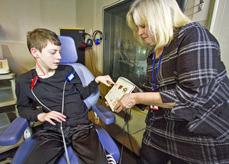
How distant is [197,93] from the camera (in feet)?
1.74

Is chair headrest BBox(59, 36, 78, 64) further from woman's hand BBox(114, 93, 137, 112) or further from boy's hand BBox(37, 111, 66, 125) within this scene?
woman's hand BBox(114, 93, 137, 112)

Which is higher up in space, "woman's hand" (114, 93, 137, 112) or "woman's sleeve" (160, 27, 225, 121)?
"woman's sleeve" (160, 27, 225, 121)

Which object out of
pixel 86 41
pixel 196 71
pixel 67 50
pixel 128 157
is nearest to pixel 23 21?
pixel 86 41

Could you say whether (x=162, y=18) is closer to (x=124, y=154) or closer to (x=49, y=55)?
(x=49, y=55)

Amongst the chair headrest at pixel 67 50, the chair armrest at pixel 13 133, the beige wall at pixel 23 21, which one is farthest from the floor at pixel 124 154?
the chair headrest at pixel 67 50

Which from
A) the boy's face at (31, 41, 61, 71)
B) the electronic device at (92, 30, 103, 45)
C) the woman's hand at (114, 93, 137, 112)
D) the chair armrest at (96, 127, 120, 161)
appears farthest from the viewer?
the electronic device at (92, 30, 103, 45)

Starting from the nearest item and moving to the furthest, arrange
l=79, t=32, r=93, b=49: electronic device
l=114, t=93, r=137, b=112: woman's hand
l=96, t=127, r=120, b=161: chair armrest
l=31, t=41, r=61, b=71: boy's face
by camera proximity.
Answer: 1. l=114, t=93, r=137, b=112: woman's hand
2. l=96, t=127, r=120, b=161: chair armrest
3. l=31, t=41, r=61, b=71: boy's face
4. l=79, t=32, r=93, b=49: electronic device

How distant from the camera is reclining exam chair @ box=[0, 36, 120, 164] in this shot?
787 mm

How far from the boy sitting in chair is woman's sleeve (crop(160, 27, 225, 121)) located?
0.51 m

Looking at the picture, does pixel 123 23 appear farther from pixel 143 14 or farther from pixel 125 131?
pixel 125 131

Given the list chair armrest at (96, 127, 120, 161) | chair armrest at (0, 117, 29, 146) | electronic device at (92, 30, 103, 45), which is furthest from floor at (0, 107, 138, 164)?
electronic device at (92, 30, 103, 45)

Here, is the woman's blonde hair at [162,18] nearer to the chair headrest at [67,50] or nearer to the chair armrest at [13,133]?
the chair headrest at [67,50]

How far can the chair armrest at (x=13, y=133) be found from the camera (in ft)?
2.44

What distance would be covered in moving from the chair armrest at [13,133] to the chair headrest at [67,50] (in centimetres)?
47
